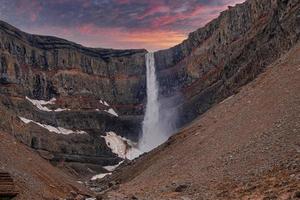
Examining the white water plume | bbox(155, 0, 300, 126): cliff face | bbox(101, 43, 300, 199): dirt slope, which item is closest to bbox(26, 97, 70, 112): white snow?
the white water plume

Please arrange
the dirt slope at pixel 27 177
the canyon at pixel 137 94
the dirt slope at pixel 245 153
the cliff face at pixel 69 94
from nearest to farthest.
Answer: the dirt slope at pixel 245 153
the dirt slope at pixel 27 177
the canyon at pixel 137 94
the cliff face at pixel 69 94

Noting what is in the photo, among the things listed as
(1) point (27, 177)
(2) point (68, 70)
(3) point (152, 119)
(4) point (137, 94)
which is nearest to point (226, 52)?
(3) point (152, 119)

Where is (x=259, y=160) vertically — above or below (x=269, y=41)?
below

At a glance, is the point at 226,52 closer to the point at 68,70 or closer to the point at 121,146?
the point at 121,146

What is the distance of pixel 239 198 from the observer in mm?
26453

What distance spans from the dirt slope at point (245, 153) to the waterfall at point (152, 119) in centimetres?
7271

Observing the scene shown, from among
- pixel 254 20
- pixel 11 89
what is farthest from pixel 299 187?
pixel 11 89

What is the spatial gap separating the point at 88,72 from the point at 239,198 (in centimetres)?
12483

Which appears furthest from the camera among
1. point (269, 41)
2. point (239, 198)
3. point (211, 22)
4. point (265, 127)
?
point (211, 22)

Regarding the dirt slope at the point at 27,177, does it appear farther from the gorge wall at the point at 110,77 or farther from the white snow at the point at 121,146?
the white snow at the point at 121,146

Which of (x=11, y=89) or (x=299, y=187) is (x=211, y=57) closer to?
(x=11, y=89)

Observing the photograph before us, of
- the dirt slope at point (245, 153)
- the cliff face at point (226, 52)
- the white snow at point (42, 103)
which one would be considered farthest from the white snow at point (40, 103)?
the dirt slope at point (245, 153)

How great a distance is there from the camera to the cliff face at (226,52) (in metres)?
73.0

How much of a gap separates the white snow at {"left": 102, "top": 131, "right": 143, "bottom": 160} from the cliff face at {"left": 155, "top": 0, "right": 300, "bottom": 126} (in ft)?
56.4
